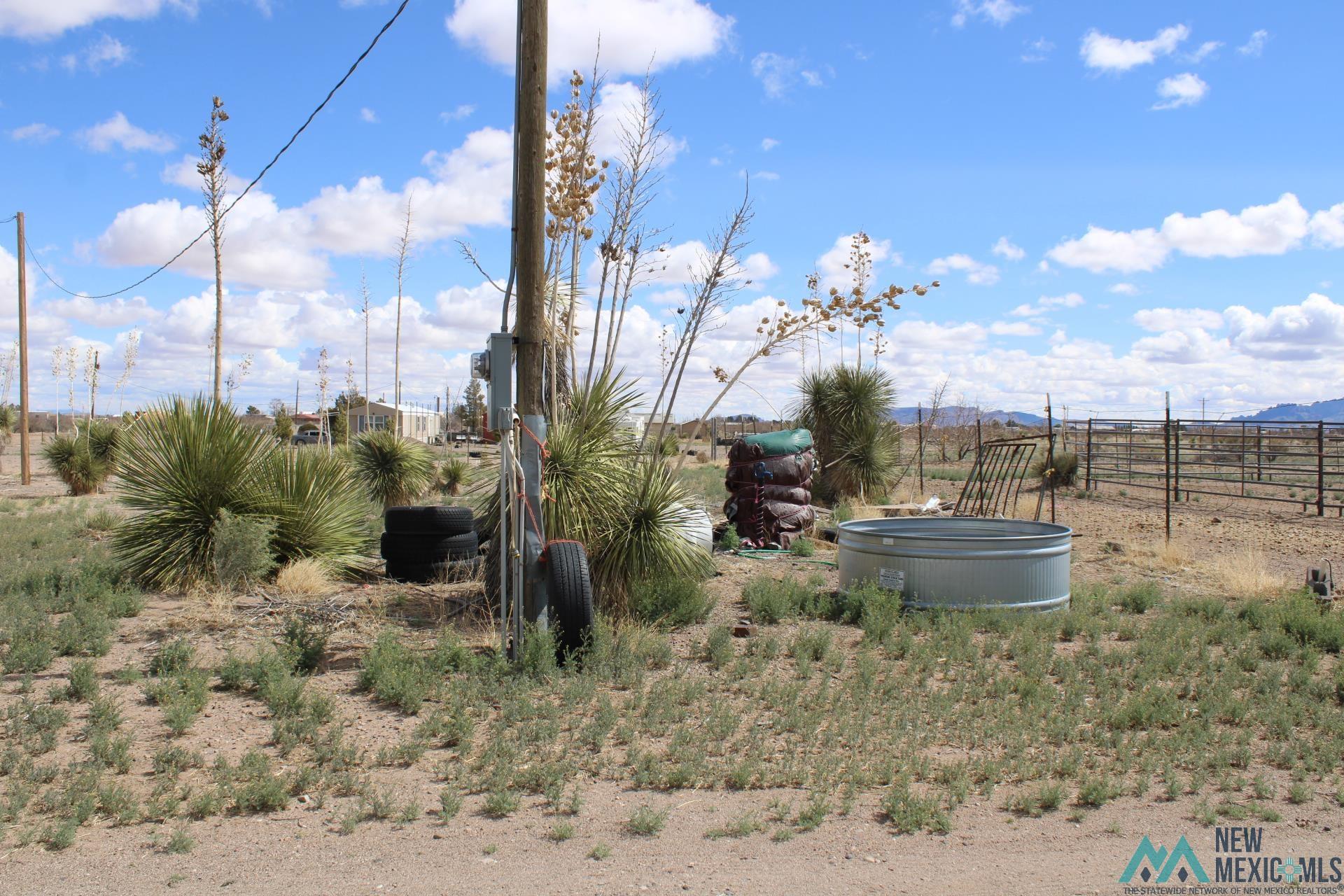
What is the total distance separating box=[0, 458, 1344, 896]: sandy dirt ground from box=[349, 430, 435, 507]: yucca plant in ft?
39.3

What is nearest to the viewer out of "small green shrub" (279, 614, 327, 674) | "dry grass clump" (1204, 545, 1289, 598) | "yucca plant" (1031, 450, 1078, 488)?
"small green shrub" (279, 614, 327, 674)

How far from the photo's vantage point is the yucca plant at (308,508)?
10.5 meters

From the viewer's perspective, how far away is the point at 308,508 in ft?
35.4

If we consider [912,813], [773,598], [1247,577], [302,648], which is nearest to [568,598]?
[302,648]

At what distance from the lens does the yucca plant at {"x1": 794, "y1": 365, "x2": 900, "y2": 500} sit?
19641 mm

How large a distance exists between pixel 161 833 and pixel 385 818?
998 millimetres

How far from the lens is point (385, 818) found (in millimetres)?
4793

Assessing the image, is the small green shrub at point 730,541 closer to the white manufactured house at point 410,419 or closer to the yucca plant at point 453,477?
the yucca plant at point 453,477

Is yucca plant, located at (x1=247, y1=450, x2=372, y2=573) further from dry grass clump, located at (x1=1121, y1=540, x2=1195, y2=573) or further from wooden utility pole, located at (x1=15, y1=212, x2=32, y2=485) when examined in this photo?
wooden utility pole, located at (x1=15, y1=212, x2=32, y2=485)

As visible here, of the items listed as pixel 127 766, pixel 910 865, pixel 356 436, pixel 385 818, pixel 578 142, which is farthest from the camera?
pixel 356 436

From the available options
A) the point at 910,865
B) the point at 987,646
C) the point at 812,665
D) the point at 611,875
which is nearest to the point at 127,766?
the point at 611,875

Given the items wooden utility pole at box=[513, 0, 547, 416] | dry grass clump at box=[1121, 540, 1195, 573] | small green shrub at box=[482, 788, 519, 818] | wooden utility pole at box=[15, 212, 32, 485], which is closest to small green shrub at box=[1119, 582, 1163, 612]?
dry grass clump at box=[1121, 540, 1195, 573]

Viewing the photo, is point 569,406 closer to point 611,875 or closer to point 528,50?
point 528,50

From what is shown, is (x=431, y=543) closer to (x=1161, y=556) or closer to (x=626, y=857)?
(x=626, y=857)
